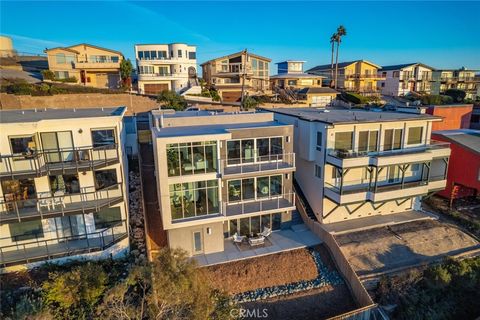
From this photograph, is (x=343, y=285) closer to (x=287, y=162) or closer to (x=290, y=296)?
(x=290, y=296)

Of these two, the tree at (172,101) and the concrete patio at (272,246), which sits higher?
the tree at (172,101)

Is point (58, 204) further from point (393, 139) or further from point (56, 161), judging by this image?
point (393, 139)

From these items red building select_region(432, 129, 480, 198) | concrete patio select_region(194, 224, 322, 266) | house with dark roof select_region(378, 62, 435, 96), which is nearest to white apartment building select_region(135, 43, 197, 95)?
concrete patio select_region(194, 224, 322, 266)

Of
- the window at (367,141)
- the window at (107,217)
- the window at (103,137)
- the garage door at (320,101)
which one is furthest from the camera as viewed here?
the garage door at (320,101)

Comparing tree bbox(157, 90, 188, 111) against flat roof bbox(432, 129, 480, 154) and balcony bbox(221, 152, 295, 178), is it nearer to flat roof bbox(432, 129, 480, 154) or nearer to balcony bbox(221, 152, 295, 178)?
balcony bbox(221, 152, 295, 178)

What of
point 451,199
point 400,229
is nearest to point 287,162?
point 400,229

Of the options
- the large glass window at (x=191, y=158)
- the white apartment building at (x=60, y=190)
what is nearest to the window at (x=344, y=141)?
the large glass window at (x=191, y=158)

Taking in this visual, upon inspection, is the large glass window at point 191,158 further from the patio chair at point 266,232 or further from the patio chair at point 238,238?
the patio chair at point 266,232

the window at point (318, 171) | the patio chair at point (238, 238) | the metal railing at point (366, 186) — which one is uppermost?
the window at point (318, 171)
